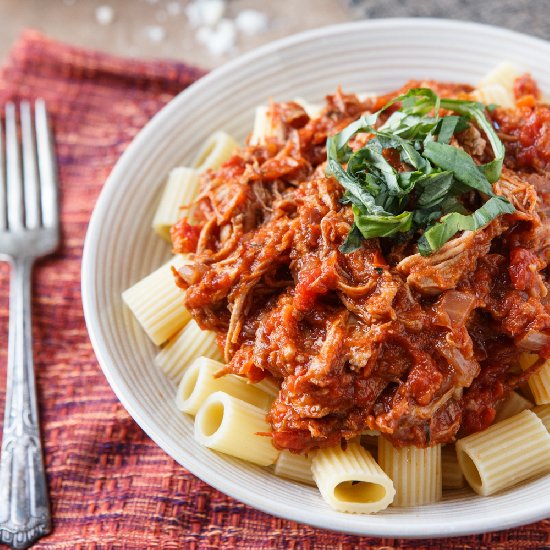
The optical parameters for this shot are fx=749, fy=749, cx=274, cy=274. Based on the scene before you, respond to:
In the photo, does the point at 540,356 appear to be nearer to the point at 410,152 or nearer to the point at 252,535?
the point at 410,152

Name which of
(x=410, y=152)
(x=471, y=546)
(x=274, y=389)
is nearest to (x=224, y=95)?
(x=410, y=152)

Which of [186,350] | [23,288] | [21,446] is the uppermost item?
[186,350]

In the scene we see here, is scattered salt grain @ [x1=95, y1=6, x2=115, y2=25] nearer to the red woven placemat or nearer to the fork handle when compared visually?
the red woven placemat

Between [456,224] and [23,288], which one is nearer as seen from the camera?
[456,224]

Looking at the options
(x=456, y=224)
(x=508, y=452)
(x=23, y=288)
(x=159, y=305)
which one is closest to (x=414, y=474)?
(x=508, y=452)

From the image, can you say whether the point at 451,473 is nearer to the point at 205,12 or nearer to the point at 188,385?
the point at 188,385

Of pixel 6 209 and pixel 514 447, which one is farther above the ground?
pixel 514 447

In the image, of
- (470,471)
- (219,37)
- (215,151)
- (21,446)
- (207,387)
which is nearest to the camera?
Result: (470,471)
